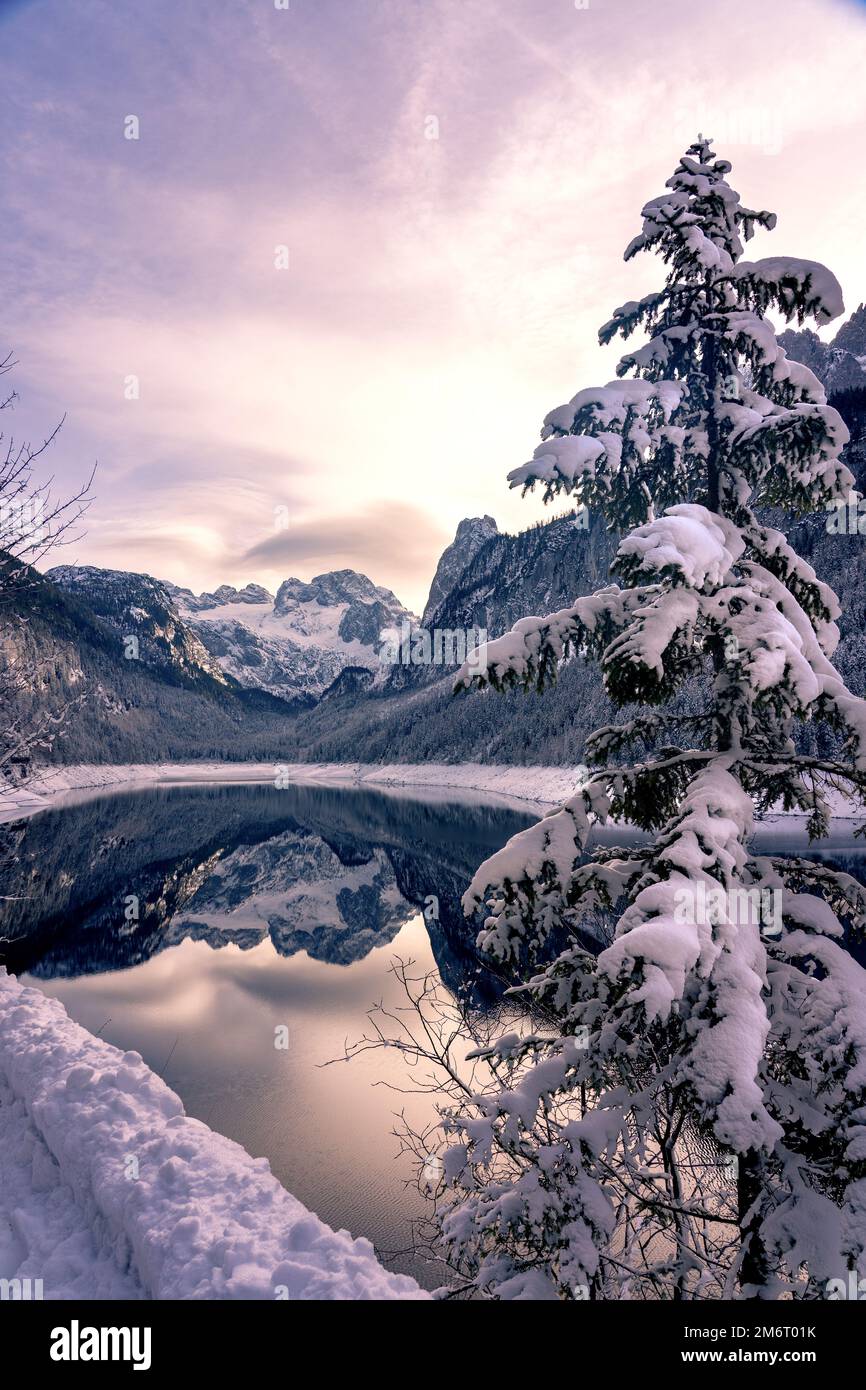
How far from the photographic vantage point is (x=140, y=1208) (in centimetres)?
650

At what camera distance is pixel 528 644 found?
5.89 m

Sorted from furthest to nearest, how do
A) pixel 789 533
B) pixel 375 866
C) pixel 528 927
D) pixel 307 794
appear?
pixel 307 794 → pixel 789 533 → pixel 375 866 → pixel 528 927

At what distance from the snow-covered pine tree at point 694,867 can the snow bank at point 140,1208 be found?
1389 mm

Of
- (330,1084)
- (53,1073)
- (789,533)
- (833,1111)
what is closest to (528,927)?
(833,1111)

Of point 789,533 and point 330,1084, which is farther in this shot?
point 789,533

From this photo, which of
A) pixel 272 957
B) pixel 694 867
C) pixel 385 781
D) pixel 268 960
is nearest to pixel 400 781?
pixel 385 781

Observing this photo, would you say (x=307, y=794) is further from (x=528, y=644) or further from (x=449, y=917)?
(x=528, y=644)


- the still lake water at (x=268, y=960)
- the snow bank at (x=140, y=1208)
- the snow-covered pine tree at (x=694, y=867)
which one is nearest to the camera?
the snow-covered pine tree at (x=694, y=867)

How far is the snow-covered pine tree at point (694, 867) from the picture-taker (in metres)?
3.95

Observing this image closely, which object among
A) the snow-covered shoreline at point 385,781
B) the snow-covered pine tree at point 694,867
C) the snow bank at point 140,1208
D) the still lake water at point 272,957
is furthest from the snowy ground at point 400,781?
the snow bank at point 140,1208

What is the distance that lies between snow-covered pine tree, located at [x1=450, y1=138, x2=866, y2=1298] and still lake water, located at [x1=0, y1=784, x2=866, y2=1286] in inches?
113

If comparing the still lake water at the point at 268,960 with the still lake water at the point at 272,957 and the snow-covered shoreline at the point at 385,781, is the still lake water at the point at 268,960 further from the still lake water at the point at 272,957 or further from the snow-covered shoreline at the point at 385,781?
the snow-covered shoreline at the point at 385,781

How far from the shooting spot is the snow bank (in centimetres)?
549

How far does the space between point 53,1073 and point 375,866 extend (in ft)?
Result: 148
